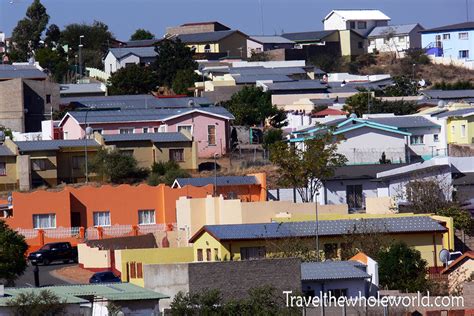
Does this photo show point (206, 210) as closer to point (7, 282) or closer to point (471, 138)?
point (7, 282)

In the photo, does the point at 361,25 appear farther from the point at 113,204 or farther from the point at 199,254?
the point at 199,254

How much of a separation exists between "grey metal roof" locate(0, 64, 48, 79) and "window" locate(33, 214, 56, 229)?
27963 mm

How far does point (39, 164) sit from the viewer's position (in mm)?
65938

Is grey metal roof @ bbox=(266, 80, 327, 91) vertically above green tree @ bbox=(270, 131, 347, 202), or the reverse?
grey metal roof @ bbox=(266, 80, 327, 91)

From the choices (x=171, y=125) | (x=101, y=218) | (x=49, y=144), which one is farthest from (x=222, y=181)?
(x=171, y=125)

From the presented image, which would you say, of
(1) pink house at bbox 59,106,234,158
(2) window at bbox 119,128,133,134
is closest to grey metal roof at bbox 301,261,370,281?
(1) pink house at bbox 59,106,234,158

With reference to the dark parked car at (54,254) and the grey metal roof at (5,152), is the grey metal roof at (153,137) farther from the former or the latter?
the dark parked car at (54,254)

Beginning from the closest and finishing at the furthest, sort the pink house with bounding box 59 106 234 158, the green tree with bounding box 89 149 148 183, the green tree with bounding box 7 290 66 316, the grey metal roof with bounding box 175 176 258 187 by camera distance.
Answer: the green tree with bounding box 7 290 66 316, the grey metal roof with bounding box 175 176 258 187, the green tree with bounding box 89 149 148 183, the pink house with bounding box 59 106 234 158

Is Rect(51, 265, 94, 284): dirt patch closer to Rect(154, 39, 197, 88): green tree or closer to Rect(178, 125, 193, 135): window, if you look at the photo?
Rect(178, 125, 193, 135): window

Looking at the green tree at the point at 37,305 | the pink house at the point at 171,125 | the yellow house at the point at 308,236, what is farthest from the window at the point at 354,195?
the green tree at the point at 37,305

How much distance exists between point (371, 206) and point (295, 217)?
6268 mm

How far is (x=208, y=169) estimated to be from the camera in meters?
68.2

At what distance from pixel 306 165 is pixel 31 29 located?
201ft

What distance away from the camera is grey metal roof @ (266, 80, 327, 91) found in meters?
90.8
